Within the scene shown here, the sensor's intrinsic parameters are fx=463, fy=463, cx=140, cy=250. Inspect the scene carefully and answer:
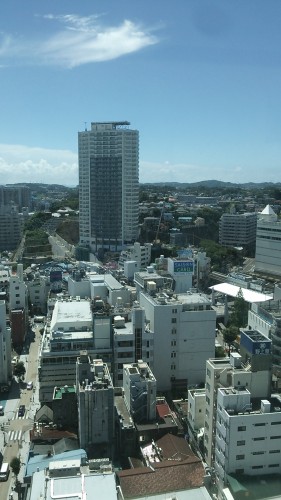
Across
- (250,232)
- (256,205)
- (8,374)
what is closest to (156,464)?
(8,374)

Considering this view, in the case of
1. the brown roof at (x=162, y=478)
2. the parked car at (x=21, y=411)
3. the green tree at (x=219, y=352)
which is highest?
the brown roof at (x=162, y=478)

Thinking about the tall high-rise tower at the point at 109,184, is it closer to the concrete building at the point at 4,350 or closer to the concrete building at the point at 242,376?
the concrete building at the point at 4,350

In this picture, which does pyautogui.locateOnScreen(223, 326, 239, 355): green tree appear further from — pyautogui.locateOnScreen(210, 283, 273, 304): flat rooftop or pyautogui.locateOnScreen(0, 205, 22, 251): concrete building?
pyautogui.locateOnScreen(0, 205, 22, 251): concrete building

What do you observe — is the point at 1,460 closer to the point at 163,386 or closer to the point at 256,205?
the point at 163,386

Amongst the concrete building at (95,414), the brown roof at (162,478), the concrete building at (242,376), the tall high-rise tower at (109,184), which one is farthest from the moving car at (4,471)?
the tall high-rise tower at (109,184)

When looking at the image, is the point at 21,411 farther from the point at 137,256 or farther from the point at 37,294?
the point at 137,256

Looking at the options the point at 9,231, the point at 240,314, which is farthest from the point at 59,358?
the point at 9,231

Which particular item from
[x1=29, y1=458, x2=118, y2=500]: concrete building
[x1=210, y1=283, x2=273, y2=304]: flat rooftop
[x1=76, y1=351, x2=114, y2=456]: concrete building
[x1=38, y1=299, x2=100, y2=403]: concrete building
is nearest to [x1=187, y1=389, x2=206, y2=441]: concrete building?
[x1=76, y1=351, x2=114, y2=456]: concrete building
